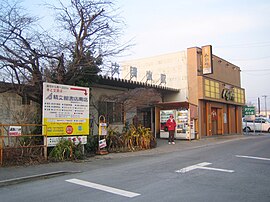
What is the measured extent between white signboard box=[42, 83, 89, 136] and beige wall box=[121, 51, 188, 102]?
10783 millimetres

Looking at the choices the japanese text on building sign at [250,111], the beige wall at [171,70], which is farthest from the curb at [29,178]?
the japanese text on building sign at [250,111]

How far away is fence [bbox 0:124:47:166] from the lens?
1062 centimetres

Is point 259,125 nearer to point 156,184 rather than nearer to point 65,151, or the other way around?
point 65,151

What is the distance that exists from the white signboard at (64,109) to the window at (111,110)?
139 inches

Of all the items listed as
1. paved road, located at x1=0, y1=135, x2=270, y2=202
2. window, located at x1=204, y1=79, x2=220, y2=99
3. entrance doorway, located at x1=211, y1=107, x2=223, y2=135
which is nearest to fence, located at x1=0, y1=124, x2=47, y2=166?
paved road, located at x1=0, y1=135, x2=270, y2=202

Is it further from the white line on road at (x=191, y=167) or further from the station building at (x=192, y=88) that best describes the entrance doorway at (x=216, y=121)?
the white line on road at (x=191, y=167)

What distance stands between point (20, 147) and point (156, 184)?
6.31 meters

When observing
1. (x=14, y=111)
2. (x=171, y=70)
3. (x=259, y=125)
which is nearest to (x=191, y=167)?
(x=14, y=111)

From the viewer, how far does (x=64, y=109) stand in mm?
12156

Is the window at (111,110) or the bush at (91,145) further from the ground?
the window at (111,110)

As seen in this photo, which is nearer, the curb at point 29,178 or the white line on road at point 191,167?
the curb at point 29,178

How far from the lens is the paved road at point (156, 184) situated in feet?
20.2

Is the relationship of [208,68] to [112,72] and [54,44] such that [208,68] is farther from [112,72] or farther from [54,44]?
[54,44]

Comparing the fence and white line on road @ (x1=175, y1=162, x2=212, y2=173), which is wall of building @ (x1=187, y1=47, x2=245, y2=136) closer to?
white line on road @ (x1=175, y1=162, x2=212, y2=173)
